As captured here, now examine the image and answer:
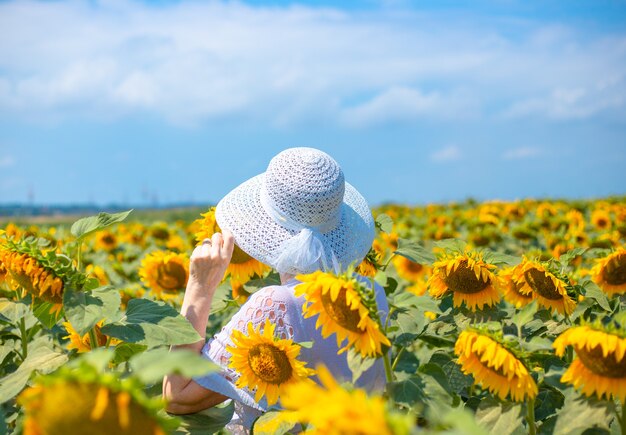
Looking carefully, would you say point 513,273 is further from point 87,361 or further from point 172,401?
point 87,361

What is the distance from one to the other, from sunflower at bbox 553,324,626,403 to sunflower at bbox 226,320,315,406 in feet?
2.23

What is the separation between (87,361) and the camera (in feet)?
3.35

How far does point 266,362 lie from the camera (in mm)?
1946

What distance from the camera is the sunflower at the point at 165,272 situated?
3.68 m

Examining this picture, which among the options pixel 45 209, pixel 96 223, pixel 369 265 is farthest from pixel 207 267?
pixel 45 209

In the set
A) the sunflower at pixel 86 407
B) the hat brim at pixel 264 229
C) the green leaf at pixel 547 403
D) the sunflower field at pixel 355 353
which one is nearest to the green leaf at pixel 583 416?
the sunflower field at pixel 355 353

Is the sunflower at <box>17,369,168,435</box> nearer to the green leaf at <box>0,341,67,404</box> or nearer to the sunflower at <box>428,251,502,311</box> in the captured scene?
the green leaf at <box>0,341,67,404</box>

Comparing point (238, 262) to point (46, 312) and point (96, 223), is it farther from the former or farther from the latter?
point (46, 312)

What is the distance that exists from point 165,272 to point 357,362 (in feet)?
7.21

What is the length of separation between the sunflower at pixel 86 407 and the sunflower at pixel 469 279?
1582mm

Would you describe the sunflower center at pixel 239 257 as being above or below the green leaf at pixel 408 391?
below

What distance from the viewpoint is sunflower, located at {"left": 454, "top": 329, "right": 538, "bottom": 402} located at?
1.72 m

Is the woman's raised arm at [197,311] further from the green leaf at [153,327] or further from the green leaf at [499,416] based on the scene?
the green leaf at [499,416]

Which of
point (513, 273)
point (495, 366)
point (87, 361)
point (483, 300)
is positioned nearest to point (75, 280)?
point (87, 361)
